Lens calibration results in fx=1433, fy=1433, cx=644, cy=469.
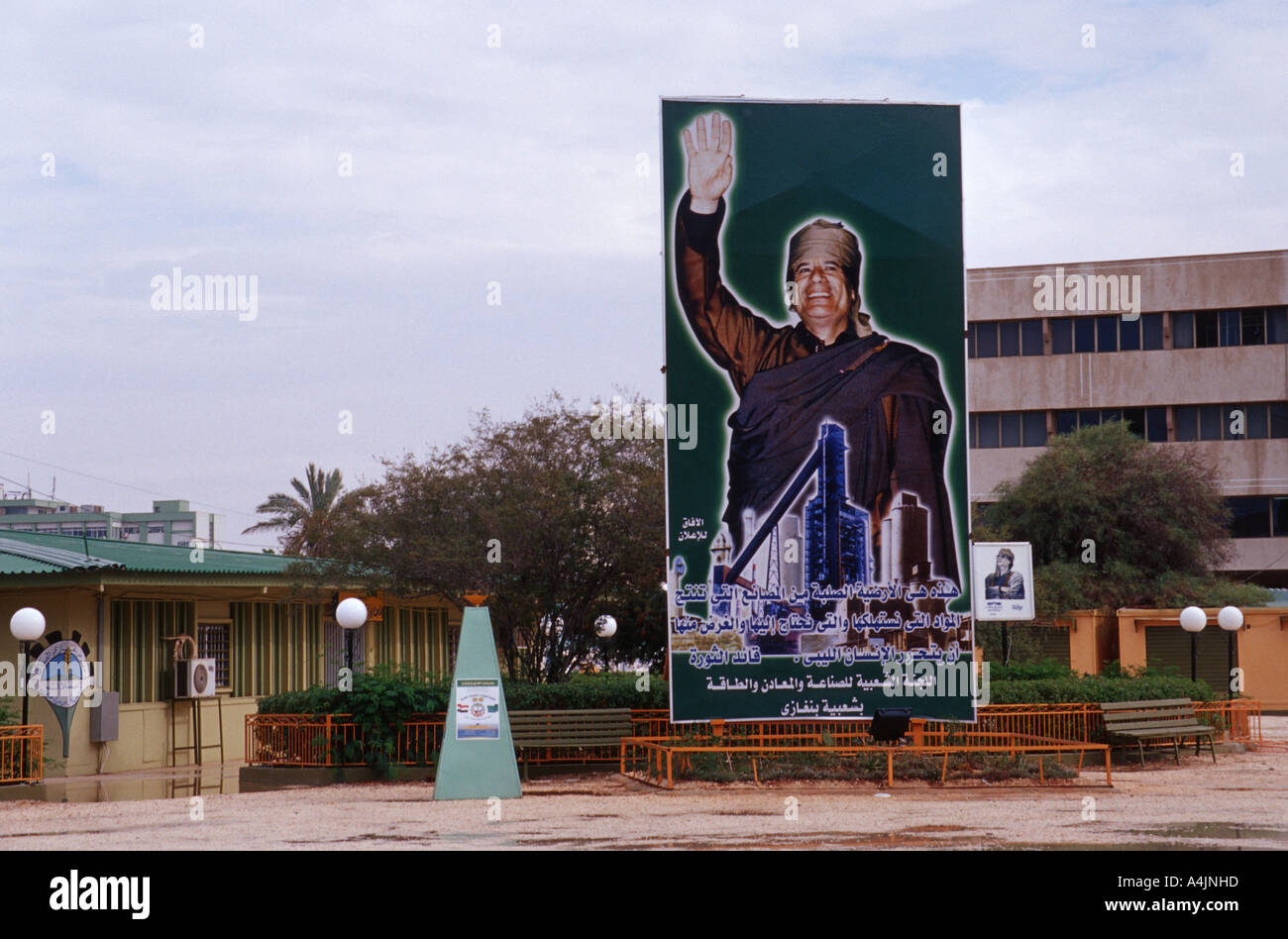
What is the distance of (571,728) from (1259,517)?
4449 cm

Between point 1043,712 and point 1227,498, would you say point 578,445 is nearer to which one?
point 1043,712

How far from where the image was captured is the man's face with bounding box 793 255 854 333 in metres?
19.6

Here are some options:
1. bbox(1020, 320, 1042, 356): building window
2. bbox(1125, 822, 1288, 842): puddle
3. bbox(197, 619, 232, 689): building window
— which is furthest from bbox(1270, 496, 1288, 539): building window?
bbox(1125, 822, 1288, 842): puddle

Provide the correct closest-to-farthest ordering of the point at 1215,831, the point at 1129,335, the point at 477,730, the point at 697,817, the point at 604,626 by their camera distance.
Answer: the point at 1215,831 < the point at 697,817 < the point at 477,730 < the point at 604,626 < the point at 1129,335

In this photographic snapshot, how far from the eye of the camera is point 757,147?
1975 cm

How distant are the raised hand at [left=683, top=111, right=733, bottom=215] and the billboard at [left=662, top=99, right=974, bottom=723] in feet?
0.10

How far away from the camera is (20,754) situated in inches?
737

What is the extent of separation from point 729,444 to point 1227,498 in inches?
1696

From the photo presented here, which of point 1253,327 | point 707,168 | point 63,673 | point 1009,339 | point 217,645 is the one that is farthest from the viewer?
point 1009,339

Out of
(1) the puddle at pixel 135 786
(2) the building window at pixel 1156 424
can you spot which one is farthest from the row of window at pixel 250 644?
(2) the building window at pixel 1156 424

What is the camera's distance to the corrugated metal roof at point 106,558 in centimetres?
2316

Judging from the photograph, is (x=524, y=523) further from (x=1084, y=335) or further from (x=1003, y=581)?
(x=1084, y=335)

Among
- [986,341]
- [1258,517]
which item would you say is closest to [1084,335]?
[986,341]

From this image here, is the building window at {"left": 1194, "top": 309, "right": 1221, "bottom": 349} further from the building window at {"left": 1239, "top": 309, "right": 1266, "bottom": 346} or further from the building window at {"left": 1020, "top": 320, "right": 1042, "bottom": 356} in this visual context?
the building window at {"left": 1020, "top": 320, "right": 1042, "bottom": 356}
